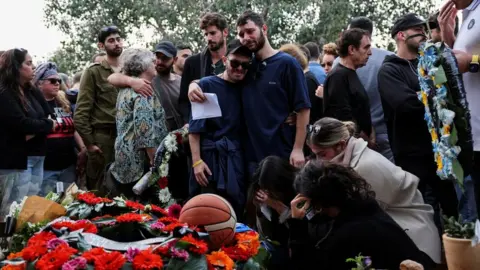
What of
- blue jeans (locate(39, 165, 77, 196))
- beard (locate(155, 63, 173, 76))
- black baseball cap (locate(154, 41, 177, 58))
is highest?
black baseball cap (locate(154, 41, 177, 58))

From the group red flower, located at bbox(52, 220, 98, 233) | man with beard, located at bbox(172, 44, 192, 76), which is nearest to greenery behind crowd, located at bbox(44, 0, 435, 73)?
man with beard, located at bbox(172, 44, 192, 76)

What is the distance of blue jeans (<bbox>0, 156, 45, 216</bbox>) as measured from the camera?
24.0 feet

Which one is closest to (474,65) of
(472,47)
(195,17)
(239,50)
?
(472,47)

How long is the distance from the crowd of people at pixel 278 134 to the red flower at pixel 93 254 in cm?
129

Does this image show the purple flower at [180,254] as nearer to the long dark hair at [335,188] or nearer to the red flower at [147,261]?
the red flower at [147,261]

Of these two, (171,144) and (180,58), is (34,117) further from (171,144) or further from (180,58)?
(180,58)

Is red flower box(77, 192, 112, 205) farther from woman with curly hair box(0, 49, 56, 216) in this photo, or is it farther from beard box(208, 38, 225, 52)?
beard box(208, 38, 225, 52)

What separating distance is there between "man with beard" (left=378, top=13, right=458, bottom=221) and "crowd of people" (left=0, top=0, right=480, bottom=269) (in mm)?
10

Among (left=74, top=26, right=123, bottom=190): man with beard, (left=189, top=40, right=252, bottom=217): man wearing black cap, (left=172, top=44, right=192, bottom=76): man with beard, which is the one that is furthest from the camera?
(left=172, top=44, right=192, bottom=76): man with beard

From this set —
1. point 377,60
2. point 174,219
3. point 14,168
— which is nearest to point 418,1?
point 377,60

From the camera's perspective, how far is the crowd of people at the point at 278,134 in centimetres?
458

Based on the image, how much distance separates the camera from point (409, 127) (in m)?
6.17

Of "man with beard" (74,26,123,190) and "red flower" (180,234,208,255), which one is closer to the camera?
"red flower" (180,234,208,255)

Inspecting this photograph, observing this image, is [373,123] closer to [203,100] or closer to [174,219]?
[203,100]
